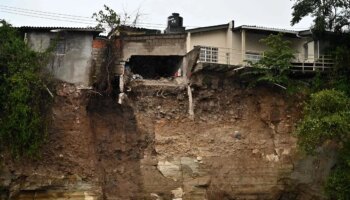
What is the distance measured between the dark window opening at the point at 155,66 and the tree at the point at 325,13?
797 centimetres

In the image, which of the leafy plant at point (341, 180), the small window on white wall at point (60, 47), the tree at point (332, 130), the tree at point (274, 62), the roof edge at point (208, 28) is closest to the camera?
the tree at point (332, 130)

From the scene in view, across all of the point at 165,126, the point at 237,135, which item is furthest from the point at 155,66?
the point at 237,135

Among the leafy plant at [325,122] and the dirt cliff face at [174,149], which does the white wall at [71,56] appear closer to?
the dirt cliff face at [174,149]

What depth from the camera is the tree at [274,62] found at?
102 feet

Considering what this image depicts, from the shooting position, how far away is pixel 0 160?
25938 mm

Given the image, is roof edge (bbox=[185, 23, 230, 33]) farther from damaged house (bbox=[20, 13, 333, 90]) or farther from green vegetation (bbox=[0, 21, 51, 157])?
green vegetation (bbox=[0, 21, 51, 157])

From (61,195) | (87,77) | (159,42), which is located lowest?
(61,195)

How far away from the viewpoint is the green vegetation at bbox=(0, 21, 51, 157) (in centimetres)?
2622

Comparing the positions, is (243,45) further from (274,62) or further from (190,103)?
(190,103)

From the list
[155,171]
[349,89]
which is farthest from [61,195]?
[349,89]

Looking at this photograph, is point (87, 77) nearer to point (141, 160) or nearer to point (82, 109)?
point (82, 109)

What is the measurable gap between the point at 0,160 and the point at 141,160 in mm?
7644

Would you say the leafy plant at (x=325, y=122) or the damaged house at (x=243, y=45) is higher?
the damaged house at (x=243, y=45)

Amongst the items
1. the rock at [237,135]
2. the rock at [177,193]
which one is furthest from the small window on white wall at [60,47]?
the rock at [237,135]
